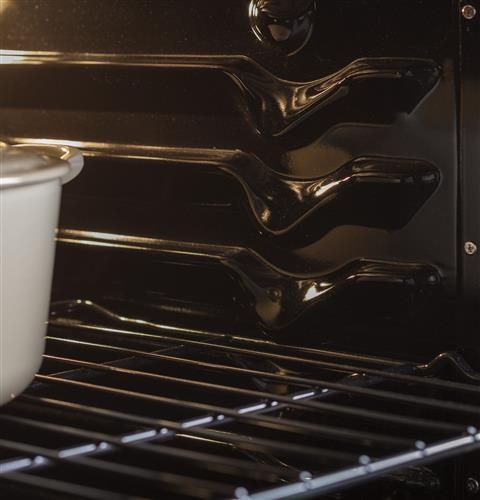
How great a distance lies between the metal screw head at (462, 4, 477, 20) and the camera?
2.78 ft

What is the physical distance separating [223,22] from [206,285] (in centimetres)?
24

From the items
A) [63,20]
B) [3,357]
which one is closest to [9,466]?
[3,357]

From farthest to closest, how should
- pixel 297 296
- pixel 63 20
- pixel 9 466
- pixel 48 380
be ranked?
pixel 63 20
pixel 297 296
pixel 48 380
pixel 9 466

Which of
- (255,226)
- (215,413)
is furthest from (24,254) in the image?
(255,226)

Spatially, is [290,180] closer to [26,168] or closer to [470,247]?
[470,247]

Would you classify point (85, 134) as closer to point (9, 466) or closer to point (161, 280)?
point (161, 280)

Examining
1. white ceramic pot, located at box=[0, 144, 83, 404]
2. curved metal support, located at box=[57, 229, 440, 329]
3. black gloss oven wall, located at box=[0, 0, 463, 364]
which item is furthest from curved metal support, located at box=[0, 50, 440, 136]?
white ceramic pot, located at box=[0, 144, 83, 404]

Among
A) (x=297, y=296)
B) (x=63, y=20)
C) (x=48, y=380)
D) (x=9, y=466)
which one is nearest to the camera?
(x=9, y=466)

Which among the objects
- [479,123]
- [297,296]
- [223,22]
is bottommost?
[297,296]

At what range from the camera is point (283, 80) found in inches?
37.0

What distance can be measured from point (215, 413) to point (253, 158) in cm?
28

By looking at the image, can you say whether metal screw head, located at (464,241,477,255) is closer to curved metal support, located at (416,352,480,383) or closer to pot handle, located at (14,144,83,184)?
curved metal support, located at (416,352,480,383)

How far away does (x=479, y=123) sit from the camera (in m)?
0.85

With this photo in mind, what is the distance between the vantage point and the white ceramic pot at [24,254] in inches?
27.8
